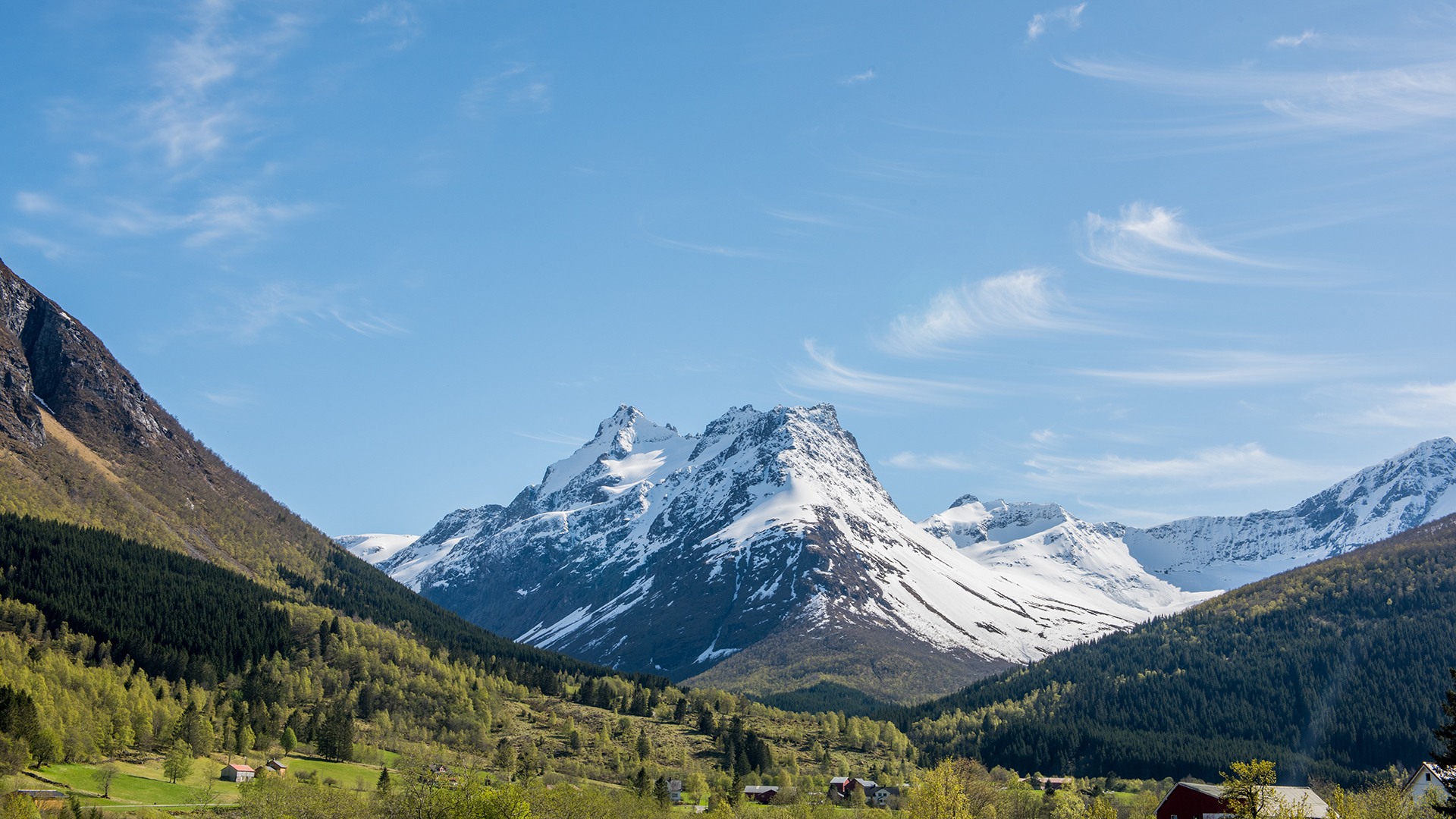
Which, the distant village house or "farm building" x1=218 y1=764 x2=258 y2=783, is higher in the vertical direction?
the distant village house

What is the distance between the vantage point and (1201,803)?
420 ft

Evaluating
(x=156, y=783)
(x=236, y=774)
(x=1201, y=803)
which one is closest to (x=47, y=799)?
(x=156, y=783)

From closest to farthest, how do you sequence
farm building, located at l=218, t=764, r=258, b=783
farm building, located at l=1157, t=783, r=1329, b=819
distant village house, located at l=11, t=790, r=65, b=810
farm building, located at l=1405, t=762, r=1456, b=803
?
1. farm building, located at l=1405, t=762, r=1456, b=803
2. farm building, located at l=1157, t=783, r=1329, b=819
3. distant village house, located at l=11, t=790, r=65, b=810
4. farm building, located at l=218, t=764, r=258, b=783

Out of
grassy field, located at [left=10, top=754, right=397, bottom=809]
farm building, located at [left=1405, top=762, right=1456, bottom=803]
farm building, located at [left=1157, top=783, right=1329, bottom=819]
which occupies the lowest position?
grassy field, located at [left=10, top=754, right=397, bottom=809]

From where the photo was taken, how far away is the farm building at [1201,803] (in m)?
118

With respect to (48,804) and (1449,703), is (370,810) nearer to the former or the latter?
(48,804)

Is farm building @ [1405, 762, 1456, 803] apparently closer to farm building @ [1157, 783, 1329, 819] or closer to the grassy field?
farm building @ [1157, 783, 1329, 819]

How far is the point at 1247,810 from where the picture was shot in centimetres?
7956

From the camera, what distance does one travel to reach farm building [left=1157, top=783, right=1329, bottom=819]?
4658 inches

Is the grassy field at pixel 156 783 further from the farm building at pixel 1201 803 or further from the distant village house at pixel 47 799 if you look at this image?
the farm building at pixel 1201 803

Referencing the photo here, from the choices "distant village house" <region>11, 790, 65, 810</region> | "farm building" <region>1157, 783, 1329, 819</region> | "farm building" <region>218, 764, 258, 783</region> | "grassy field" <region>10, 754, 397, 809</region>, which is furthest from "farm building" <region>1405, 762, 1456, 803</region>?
"distant village house" <region>11, 790, 65, 810</region>

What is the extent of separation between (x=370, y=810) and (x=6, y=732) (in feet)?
189

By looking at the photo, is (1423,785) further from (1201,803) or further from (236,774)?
(236,774)

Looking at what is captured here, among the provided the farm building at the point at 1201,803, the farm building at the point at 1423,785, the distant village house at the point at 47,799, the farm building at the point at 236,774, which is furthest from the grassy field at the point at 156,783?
the farm building at the point at 1423,785
